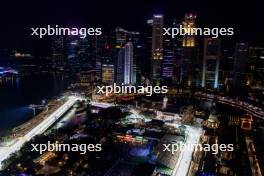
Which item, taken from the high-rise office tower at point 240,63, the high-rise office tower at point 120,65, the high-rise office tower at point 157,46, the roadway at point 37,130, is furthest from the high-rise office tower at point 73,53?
the high-rise office tower at point 240,63

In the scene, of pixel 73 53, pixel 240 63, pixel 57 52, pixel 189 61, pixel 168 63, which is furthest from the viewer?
pixel 57 52

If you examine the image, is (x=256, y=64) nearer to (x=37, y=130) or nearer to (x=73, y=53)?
(x=73, y=53)

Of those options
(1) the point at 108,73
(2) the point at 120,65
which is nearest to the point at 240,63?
(2) the point at 120,65

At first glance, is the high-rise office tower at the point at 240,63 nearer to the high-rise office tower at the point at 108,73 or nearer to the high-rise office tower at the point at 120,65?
the high-rise office tower at the point at 120,65

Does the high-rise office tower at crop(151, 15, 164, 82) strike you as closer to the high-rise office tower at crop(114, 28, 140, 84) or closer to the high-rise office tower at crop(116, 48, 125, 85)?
the high-rise office tower at crop(114, 28, 140, 84)

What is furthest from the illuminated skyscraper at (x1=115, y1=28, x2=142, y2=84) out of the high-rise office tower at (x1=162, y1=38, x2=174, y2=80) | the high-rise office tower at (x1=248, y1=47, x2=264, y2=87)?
the high-rise office tower at (x1=248, y1=47, x2=264, y2=87)

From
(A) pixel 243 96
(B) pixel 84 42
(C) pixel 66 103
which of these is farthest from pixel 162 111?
(B) pixel 84 42

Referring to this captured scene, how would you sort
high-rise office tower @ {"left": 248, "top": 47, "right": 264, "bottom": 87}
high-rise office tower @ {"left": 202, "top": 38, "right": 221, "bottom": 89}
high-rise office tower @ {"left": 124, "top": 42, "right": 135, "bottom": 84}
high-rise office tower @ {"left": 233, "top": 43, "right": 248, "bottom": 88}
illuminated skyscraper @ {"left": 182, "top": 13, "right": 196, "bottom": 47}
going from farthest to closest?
illuminated skyscraper @ {"left": 182, "top": 13, "right": 196, "bottom": 47}
high-rise office tower @ {"left": 248, "top": 47, "right": 264, "bottom": 87}
high-rise office tower @ {"left": 233, "top": 43, "right": 248, "bottom": 88}
high-rise office tower @ {"left": 124, "top": 42, "right": 135, "bottom": 84}
high-rise office tower @ {"left": 202, "top": 38, "right": 221, "bottom": 89}
